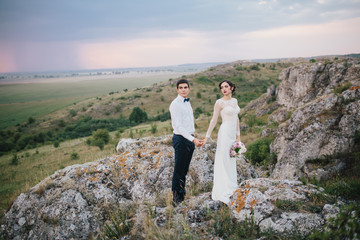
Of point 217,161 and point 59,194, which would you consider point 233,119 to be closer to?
point 217,161

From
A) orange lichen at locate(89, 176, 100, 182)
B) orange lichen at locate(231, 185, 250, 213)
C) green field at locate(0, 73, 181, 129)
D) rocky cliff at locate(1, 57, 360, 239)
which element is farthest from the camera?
green field at locate(0, 73, 181, 129)

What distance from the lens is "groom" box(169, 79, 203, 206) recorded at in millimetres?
4754

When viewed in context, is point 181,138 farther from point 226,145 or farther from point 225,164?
point 225,164

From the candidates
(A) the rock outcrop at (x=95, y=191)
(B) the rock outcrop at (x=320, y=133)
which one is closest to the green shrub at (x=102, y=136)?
(A) the rock outcrop at (x=95, y=191)

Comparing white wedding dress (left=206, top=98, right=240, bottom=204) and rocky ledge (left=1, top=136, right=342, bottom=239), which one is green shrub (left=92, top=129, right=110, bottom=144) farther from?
white wedding dress (left=206, top=98, right=240, bottom=204)

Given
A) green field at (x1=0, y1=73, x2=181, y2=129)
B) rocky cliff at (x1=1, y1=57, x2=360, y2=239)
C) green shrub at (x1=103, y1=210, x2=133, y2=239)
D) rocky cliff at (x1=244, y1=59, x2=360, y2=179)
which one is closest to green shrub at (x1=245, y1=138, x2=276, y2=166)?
rocky cliff at (x1=244, y1=59, x2=360, y2=179)

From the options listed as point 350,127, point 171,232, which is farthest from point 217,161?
point 350,127

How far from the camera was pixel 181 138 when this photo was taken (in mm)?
4797

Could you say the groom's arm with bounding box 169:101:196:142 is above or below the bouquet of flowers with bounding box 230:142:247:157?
above

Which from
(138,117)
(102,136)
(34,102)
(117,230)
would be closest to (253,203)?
(117,230)

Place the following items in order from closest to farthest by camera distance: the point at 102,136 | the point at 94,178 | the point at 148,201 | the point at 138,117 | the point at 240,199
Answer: the point at 240,199, the point at 148,201, the point at 94,178, the point at 102,136, the point at 138,117

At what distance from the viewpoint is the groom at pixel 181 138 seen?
187 inches

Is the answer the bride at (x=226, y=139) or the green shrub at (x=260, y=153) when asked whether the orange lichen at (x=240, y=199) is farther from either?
the green shrub at (x=260, y=153)

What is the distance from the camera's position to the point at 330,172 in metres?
6.92
